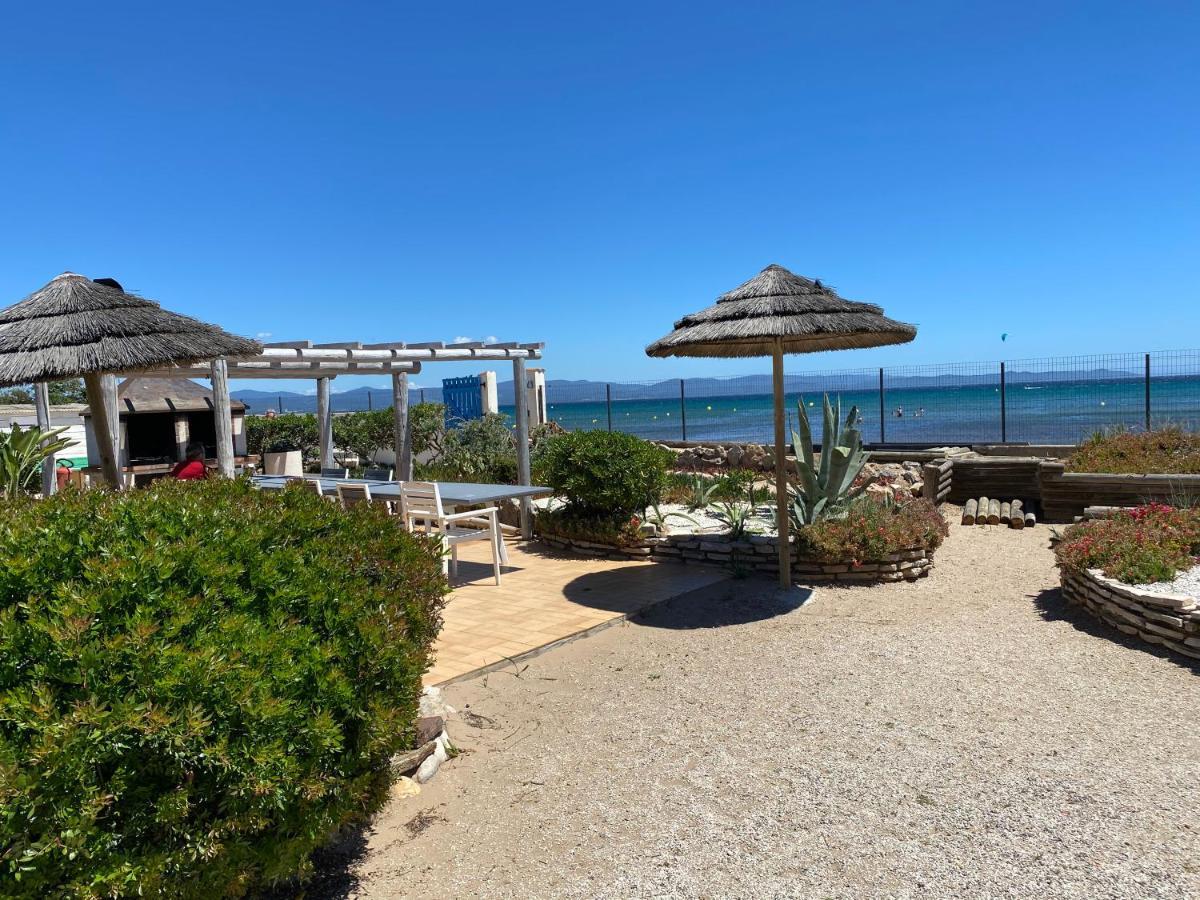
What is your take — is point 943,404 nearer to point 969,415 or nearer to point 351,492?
point 969,415

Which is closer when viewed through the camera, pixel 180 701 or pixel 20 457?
pixel 180 701

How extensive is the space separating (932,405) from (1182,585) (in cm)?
5737

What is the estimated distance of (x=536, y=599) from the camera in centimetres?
648

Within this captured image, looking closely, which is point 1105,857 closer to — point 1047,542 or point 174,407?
point 1047,542

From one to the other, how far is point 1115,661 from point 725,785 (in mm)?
2863

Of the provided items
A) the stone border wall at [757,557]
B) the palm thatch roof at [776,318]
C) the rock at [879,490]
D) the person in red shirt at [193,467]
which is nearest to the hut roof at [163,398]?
the person in red shirt at [193,467]

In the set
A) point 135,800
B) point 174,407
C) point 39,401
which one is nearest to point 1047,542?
point 135,800

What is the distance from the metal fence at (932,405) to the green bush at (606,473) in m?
4.29

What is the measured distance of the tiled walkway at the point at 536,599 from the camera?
524cm

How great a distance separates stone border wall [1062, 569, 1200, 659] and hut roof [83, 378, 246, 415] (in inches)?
472

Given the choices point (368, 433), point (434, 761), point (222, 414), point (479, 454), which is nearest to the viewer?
point (434, 761)

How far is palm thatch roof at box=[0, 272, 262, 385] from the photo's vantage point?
211 inches

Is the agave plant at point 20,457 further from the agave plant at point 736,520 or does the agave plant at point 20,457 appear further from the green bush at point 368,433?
the green bush at point 368,433

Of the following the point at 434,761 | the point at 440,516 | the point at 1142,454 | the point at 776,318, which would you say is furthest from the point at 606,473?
the point at 1142,454
